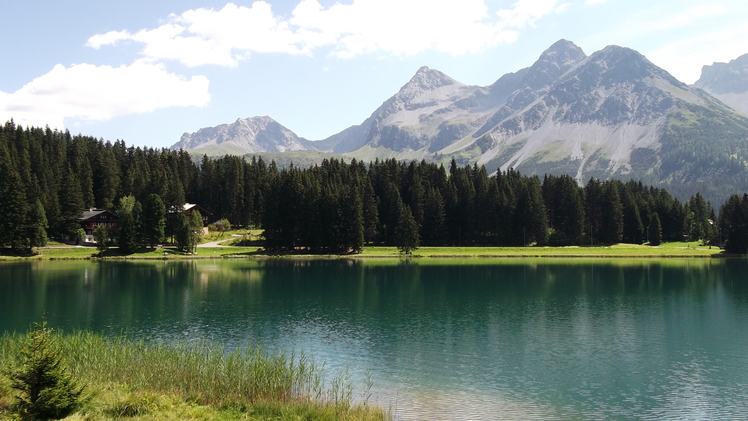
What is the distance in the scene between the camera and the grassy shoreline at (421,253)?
117312 millimetres

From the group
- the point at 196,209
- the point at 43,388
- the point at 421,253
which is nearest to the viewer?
the point at 43,388

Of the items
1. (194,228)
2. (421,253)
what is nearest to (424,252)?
(421,253)

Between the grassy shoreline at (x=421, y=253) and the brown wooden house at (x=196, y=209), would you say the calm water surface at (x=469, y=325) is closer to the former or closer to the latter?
the grassy shoreline at (x=421, y=253)

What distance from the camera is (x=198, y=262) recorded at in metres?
110

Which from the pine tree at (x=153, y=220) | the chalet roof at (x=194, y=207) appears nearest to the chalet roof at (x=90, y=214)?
the pine tree at (x=153, y=220)

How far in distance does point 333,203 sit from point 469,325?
88567 mm

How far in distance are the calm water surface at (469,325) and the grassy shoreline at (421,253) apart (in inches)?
961

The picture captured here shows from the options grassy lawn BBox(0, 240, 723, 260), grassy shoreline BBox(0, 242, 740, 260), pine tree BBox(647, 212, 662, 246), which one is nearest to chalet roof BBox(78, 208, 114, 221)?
grassy lawn BBox(0, 240, 723, 260)

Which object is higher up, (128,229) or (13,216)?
(13,216)

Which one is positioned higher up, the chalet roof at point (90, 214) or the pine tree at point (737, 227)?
the chalet roof at point (90, 214)

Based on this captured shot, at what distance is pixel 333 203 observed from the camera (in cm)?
13138

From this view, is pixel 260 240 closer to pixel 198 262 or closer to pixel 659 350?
pixel 198 262

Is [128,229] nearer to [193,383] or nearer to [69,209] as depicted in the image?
[69,209]

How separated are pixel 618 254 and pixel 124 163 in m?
148
